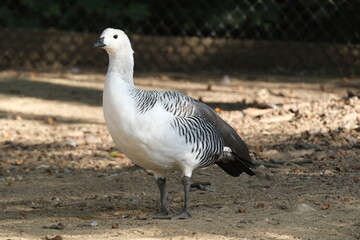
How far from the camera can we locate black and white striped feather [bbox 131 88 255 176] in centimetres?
517

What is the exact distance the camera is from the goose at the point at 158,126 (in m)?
5.06

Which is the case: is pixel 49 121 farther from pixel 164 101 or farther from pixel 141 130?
pixel 141 130

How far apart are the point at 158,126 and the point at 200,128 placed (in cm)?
40

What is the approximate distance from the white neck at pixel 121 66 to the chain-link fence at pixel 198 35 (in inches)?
220

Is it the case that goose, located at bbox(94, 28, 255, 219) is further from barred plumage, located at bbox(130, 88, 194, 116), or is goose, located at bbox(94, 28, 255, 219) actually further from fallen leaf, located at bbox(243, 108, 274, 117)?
fallen leaf, located at bbox(243, 108, 274, 117)

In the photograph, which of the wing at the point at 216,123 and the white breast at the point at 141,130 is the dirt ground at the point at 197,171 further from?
the white breast at the point at 141,130

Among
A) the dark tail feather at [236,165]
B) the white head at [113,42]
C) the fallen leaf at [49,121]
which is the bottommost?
the fallen leaf at [49,121]

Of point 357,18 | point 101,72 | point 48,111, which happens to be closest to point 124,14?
point 101,72

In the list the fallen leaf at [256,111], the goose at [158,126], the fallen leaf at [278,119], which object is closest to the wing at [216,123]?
the goose at [158,126]

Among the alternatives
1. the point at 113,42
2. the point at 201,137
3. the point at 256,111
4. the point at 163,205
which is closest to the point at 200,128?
the point at 201,137

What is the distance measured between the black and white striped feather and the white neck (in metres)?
0.13

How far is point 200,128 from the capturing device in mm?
5344

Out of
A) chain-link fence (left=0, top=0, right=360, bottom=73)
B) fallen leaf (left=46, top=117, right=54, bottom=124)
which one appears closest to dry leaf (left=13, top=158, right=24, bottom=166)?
fallen leaf (left=46, top=117, right=54, bottom=124)

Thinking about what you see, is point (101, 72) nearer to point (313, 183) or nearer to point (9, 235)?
point (313, 183)
